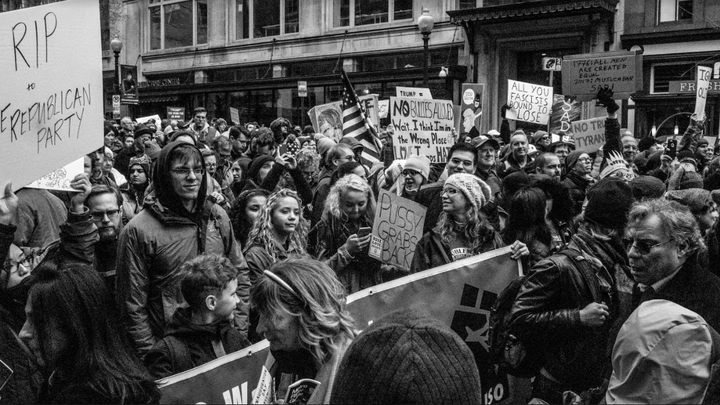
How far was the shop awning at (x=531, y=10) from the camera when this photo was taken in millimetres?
21297

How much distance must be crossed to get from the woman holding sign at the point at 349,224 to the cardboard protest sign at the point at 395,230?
0.10 metres

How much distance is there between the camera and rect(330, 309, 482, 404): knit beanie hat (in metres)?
1.58

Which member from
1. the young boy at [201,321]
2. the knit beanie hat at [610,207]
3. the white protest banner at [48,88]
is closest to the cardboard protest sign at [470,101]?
the knit beanie hat at [610,207]

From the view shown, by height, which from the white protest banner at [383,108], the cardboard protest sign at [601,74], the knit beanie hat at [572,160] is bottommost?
the knit beanie hat at [572,160]

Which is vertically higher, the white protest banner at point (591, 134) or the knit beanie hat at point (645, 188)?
the white protest banner at point (591, 134)

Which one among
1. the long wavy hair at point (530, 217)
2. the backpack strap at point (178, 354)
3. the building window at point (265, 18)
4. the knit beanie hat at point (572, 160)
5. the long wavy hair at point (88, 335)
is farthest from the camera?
the building window at point (265, 18)

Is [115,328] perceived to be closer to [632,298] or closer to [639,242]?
[639,242]

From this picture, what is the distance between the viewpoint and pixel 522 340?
3619mm

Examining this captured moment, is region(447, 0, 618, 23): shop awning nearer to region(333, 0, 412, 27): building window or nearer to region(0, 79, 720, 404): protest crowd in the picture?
region(333, 0, 412, 27): building window

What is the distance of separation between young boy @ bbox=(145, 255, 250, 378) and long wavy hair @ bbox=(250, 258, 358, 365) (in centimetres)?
56

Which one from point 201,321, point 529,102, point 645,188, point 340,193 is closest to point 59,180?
point 340,193

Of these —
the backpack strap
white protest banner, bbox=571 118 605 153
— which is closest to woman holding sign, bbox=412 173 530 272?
the backpack strap

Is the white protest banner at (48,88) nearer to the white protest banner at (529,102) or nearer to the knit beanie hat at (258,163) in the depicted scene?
the knit beanie hat at (258,163)

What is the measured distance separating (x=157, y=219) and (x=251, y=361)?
3.67ft
